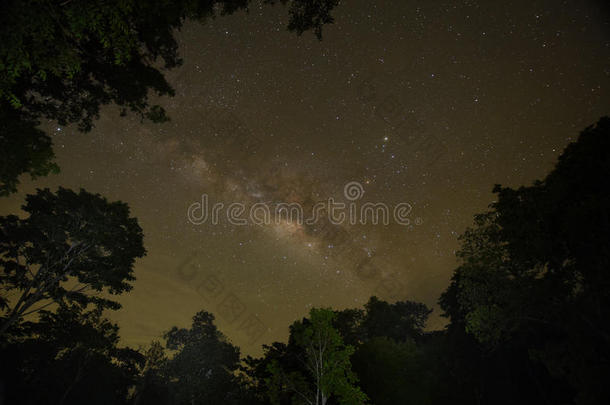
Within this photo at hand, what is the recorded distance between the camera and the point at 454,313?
30.5 meters

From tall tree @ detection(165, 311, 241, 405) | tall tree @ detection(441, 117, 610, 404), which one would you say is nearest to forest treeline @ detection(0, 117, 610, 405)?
tall tree @ detection(441, 117, 610, 404)

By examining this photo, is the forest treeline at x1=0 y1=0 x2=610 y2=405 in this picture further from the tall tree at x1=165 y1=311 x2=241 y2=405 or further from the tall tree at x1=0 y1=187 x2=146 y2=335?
the tall tree at x1=165 y1=311 x2=241 y2=405

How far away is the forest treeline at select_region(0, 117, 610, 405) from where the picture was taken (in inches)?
450

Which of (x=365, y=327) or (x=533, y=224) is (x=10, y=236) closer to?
(x=533, y=224)

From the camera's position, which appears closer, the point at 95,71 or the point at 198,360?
the point at 95,71

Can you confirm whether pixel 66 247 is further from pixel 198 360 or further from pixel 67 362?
pixel 198 360

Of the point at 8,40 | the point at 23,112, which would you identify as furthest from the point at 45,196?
the point at 8,40

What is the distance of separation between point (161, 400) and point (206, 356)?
28.5 ft

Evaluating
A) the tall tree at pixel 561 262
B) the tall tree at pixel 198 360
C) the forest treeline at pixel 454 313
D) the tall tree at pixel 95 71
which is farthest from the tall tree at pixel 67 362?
the tall tree at pixel 561 262

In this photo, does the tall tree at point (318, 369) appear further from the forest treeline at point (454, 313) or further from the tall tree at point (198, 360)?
the tall tree at point (198, 360)

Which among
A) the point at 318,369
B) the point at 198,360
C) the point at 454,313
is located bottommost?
the point at 318,369

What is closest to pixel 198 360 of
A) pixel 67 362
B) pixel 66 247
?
pixel 67 362

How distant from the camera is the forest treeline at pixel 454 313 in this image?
37.5 ft

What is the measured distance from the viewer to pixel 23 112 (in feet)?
30.2
